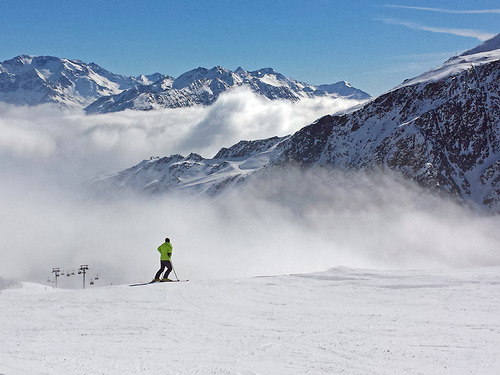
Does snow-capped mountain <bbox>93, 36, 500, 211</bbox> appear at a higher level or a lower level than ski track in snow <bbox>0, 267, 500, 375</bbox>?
higher

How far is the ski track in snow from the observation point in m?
9.22

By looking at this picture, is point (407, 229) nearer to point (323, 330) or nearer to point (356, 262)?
point (356, 262)

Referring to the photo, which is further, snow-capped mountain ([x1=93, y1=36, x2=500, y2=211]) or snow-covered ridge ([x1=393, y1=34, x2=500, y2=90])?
snow-covered ridge ([x1=393, y1=34, x2=500, y2=90])

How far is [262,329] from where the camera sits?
1217 cm

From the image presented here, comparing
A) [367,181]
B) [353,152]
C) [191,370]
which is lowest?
[191,370]

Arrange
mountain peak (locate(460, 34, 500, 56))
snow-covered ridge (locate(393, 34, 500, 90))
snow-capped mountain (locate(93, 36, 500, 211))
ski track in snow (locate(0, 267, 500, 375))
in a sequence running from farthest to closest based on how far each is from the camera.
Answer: mountain peak (locate(460, 34, 500, 56))
snow-covered ridge (locate(393, 34, 500, 90))
snow-capped mountain (locate(93, 36, 500, 211))
ski track in snow (locate(0, 267, 500, 375))

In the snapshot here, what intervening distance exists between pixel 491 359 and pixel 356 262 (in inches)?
4034

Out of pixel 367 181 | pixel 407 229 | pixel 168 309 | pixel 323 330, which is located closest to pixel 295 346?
pixel 323 330

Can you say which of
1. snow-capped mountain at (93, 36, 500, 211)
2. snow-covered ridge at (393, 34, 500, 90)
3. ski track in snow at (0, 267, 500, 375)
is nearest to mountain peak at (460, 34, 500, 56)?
snow-covered ridge at (393, 34, 500, 90)

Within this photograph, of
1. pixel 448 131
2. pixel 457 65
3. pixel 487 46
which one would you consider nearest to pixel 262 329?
pixel 448 131

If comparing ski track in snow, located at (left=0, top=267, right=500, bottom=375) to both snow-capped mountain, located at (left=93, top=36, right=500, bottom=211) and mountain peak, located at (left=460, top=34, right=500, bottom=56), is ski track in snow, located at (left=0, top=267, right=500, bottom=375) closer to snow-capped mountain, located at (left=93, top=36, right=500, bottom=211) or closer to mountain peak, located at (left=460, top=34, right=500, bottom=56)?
snow-capped mountain, located at (left=93, top=36, right=500, bottom=211)

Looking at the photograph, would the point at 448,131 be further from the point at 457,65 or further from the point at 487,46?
the point at 487,46

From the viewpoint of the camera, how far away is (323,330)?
11.9 meters

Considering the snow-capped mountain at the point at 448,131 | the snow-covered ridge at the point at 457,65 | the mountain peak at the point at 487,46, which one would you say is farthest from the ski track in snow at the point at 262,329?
the mountain peak at the point at 487,46
